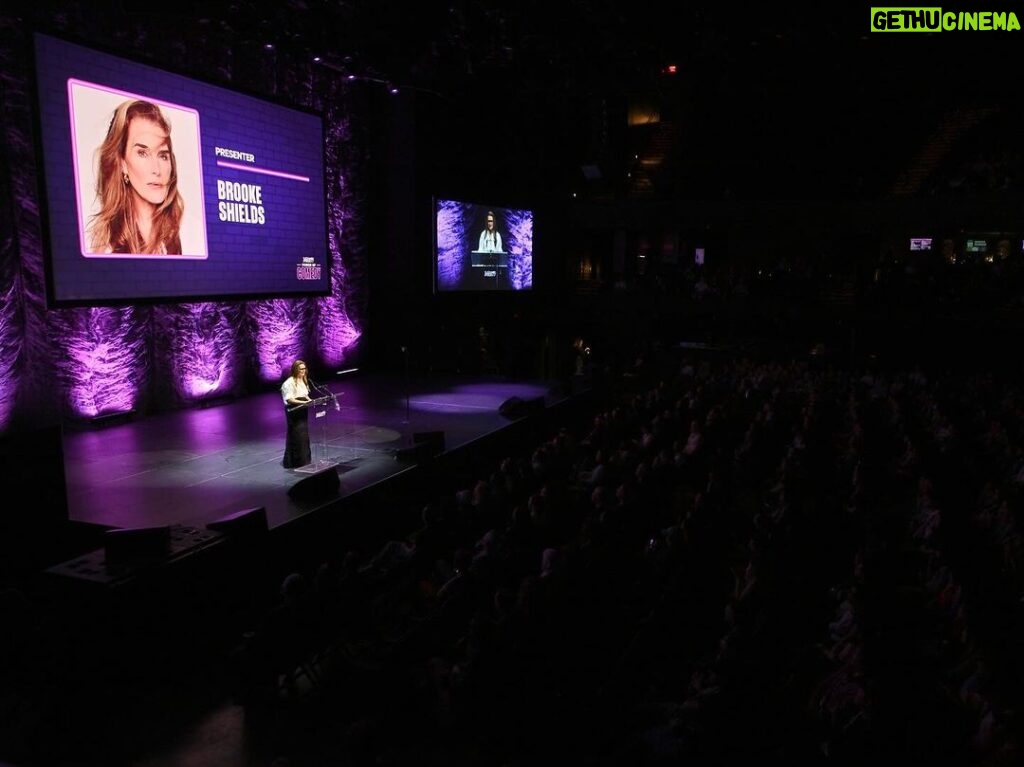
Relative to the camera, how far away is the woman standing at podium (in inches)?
303

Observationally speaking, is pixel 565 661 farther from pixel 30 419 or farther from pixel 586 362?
pixel 586 362

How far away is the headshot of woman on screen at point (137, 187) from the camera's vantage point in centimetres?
941

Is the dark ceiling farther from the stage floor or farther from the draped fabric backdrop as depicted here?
the stage floor

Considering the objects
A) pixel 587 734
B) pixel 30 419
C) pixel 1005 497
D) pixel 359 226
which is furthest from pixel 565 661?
pixel 359 226

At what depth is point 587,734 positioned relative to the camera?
383 centimetres

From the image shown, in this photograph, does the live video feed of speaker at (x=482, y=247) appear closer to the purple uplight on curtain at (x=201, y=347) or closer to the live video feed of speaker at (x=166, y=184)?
the live video feed of speaker at (x=166, y=184)

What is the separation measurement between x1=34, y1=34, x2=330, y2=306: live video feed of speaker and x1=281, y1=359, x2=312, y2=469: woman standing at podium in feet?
11.3

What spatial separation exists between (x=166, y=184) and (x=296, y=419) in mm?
4576

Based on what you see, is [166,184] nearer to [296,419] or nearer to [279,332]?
[279,332]

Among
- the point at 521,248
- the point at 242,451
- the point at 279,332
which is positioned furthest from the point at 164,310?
the point at 521,248


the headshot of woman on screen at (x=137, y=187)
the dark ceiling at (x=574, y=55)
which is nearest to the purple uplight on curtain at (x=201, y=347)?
the headshot of woman on screen at (x=137, y=187)

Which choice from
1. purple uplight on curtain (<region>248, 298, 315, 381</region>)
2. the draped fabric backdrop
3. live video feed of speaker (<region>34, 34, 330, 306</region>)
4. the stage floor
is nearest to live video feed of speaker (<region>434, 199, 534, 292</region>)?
the draped fabric backdrop

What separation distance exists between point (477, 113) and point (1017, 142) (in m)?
14.1

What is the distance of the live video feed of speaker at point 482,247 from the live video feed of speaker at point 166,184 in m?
3.03
